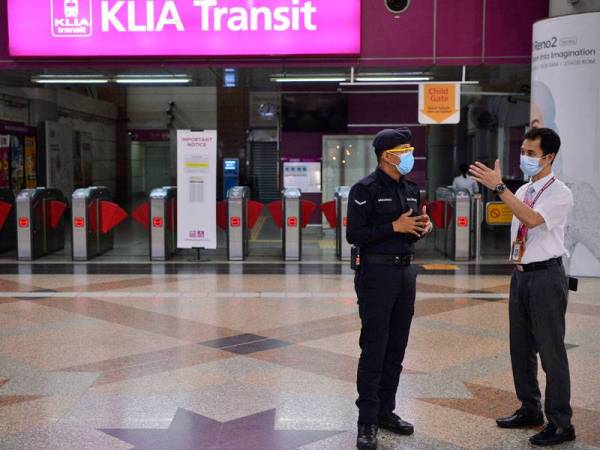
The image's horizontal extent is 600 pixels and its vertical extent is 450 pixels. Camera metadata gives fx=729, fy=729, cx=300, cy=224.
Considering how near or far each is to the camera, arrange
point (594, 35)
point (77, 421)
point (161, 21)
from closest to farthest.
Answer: point (77, 421)
point (594, 35)
point (161, 21)

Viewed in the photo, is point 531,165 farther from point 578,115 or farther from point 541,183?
point 578,115

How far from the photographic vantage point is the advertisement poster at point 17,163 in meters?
15.2

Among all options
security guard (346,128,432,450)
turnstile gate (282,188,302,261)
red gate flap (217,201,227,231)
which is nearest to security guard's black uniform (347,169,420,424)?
security guard (346,128,432,450)

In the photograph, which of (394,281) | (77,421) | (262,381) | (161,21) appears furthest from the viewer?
(161,21)

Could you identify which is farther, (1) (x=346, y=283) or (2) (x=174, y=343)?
(1) (x=346, y=283)

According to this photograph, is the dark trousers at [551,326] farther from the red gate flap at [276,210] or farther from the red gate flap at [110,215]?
the red gate flap at [110,215]

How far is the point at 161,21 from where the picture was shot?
434 inches

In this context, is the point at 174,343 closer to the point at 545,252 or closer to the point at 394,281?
the point at 394,281

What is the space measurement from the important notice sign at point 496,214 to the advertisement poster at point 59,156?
10803 mm

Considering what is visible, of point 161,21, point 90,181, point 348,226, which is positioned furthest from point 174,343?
point 90,181

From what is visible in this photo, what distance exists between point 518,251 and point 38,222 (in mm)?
9176

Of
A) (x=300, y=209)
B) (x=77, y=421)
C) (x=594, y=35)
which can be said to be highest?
(x=594, y=35)

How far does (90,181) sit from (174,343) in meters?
17.1

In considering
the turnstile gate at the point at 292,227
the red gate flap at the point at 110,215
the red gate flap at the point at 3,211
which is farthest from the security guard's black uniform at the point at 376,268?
the red gate flap at the point at 3,211
